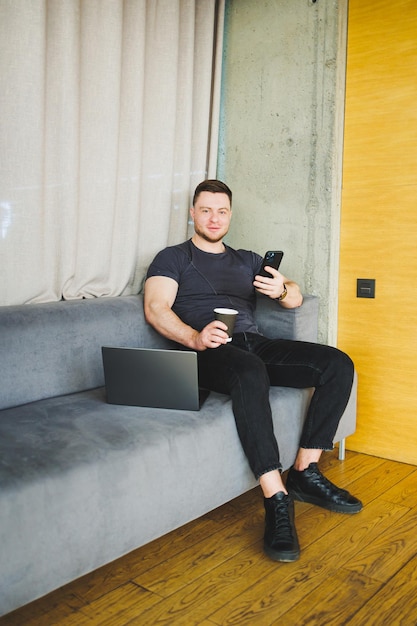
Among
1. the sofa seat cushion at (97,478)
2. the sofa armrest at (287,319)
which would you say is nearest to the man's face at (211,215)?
the sofa armrest at (287,319)

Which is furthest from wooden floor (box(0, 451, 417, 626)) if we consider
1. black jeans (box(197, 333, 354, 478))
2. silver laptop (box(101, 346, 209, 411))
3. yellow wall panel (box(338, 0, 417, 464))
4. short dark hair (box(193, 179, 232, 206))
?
short dark hair (box(193, 179, 232, 206))

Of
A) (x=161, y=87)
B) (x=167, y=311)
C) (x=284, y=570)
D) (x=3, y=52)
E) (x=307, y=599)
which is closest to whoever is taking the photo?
(x=307, y=599)

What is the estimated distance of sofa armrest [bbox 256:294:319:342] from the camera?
2.57 m

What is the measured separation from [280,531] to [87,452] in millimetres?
692

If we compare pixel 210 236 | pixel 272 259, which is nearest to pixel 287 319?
pixel 272 259

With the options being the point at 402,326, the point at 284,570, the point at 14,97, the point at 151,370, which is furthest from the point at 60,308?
the point at 402,326

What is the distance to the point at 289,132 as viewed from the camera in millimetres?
2873

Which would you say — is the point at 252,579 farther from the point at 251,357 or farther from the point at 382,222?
the point at 382,222

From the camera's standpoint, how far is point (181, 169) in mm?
2887

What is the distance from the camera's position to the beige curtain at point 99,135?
7.26 ft

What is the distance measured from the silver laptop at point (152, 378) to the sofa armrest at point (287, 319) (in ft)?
2.44

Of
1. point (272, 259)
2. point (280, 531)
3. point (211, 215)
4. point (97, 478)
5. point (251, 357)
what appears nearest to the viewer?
point (97, 478)

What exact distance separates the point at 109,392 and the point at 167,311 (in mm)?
463

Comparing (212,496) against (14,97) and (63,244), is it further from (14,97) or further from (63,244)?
(14,97)
